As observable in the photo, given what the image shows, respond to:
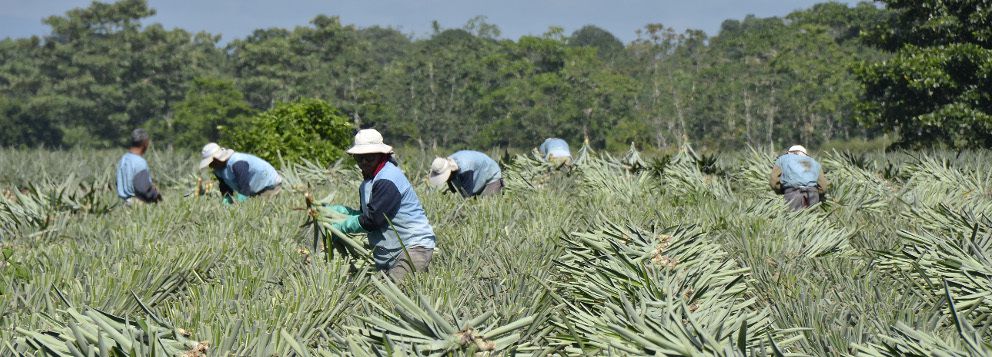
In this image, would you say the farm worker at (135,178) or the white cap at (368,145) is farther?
the farm worker at (135,178)

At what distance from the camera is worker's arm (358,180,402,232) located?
180 inches

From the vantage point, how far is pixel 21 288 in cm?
411

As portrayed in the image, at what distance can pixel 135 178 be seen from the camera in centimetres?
791

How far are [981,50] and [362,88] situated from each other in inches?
1598

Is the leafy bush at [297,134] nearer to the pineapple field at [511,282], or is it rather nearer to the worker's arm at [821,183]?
the pineapple field at [511,282]

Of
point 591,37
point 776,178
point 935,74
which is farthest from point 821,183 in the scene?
point 591,37

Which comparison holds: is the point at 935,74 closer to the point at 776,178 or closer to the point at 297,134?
the point at 776,178

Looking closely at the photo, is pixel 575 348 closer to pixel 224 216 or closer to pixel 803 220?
pixel 803 220

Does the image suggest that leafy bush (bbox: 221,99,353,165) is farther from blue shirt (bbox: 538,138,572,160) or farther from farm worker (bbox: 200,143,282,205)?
farm worker (bbox: 200,143,282,205)

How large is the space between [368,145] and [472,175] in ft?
12.2

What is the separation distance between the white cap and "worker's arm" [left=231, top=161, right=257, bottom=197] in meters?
3.74

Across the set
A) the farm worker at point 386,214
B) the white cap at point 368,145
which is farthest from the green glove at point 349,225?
the white cap at point 368,145

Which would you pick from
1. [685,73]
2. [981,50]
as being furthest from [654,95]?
[981,50]

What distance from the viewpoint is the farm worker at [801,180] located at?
806cm
